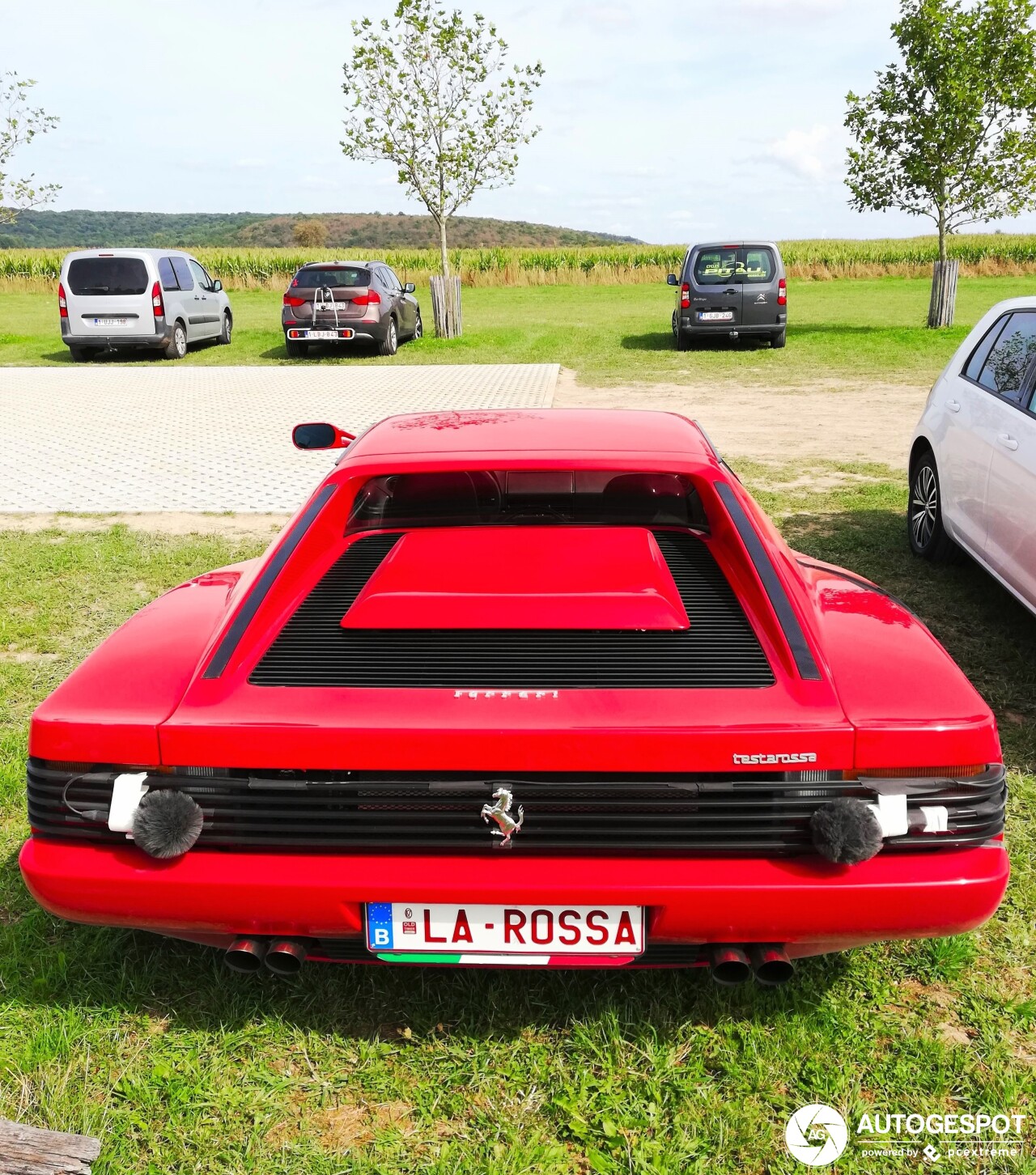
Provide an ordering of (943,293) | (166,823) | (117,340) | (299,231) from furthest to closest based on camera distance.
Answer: (299,231) < (943,293) < (117,340) < (166,823)

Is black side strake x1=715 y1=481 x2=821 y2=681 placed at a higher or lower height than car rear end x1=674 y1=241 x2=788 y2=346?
lower

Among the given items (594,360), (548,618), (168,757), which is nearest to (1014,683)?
(548,618)

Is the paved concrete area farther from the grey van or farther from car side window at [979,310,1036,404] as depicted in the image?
car side window at [979,310,1036,404]

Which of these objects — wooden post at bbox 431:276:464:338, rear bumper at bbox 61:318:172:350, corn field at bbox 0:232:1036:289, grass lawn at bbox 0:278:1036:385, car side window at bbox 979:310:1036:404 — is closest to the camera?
car side window at bbox 979:310:1036:404

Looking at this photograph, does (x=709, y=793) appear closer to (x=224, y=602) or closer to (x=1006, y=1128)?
(x=1006, y=1128)

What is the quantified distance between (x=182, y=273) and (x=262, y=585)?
60.5 feet

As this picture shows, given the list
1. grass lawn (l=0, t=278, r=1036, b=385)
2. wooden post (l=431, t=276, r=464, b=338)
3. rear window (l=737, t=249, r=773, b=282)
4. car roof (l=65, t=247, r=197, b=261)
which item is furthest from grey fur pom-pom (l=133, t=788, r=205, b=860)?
wooden post (l=431, t=276, r=464, b=338)

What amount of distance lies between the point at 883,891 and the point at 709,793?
42 centimetres

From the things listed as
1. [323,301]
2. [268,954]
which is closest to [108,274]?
[323,301]

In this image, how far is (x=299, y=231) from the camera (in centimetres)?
11381

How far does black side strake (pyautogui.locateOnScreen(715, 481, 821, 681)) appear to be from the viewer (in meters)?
2.31

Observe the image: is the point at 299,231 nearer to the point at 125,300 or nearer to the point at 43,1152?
the point at 125,300

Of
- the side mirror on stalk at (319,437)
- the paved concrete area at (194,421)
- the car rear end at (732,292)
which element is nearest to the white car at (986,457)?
the side mirror on stalk at (319,437)

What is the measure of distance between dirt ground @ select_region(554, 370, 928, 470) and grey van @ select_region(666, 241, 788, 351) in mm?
3529
